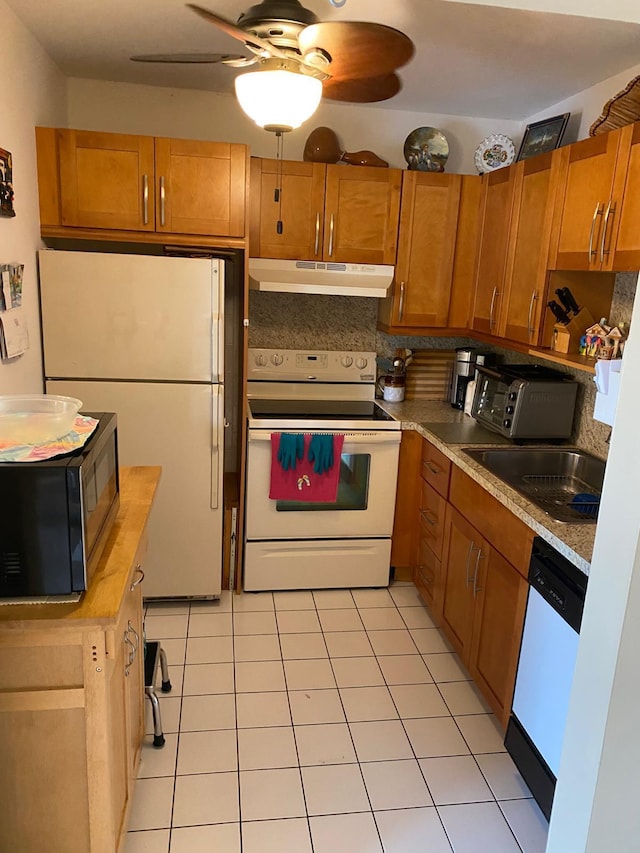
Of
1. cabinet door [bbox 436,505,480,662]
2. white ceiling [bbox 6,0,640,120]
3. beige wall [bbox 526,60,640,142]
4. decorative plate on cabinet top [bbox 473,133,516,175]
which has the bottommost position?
cabinet door [bbox 436,505,480,662]

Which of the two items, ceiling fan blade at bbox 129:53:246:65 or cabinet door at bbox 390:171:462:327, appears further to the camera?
cabinet door at bbox 390:171:462:327

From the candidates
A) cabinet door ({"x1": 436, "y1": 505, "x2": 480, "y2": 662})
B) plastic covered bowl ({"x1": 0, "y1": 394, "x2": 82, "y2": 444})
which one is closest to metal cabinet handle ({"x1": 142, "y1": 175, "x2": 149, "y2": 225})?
plastic covered bowl ({"x1": 0, "y1": 394, "x2": 82, "y2": 444})

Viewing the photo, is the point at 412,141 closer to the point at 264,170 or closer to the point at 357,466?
the point at 264,170

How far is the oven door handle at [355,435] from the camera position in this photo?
2975 millimetres

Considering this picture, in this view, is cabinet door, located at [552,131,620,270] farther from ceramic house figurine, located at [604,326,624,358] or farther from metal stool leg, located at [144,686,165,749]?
metal stool leg, located at [144,686,165,749]

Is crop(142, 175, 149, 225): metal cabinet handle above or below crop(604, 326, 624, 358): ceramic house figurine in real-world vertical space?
above

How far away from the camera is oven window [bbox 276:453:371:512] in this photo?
311 centimetres

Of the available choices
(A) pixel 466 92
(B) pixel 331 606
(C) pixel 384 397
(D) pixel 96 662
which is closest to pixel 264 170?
(A) pixel 466 92

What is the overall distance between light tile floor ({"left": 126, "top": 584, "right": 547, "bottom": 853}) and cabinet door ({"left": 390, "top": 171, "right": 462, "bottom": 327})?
1533 mm

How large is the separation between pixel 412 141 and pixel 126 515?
7.99 feet

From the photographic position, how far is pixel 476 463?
99.5 inches

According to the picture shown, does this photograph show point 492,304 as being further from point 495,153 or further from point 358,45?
point 358,45

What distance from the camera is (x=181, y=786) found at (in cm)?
201

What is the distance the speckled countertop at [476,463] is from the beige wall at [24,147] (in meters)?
1.70
